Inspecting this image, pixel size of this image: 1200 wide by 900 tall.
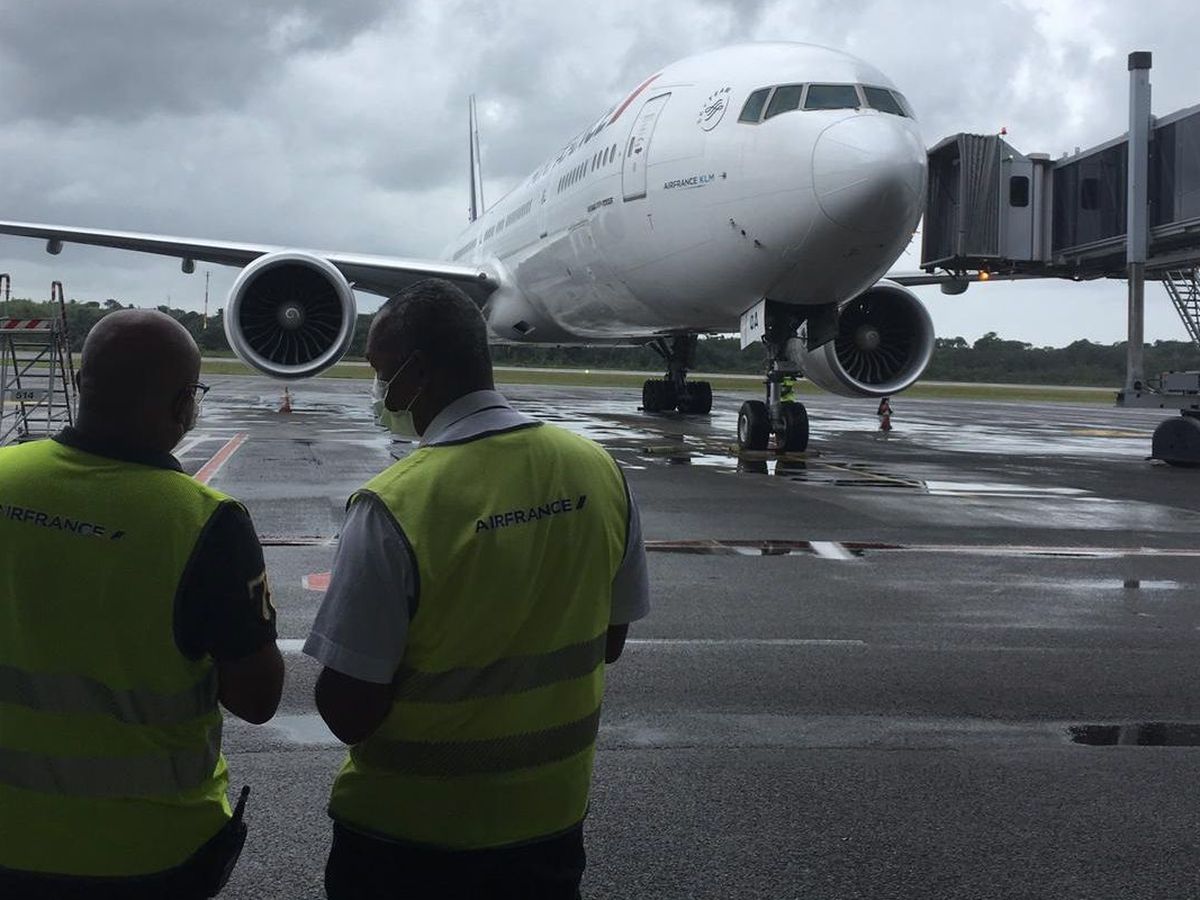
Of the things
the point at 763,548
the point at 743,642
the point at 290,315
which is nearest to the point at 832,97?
the point at 763,548

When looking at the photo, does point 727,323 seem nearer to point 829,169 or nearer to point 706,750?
point 829,169

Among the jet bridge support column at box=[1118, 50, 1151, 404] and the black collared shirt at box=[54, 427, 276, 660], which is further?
the jet bridge support column at box=[1118, 50, 1151, 404]

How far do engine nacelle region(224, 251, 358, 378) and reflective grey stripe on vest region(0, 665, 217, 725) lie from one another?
15.3 metres

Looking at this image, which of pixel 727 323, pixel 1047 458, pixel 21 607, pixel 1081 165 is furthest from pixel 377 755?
pixel 1081 165

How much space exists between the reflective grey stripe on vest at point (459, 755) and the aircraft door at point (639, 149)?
12.9m

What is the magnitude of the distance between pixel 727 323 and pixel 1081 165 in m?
5.78

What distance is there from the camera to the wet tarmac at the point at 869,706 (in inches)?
135

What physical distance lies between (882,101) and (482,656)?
11964 millimetres

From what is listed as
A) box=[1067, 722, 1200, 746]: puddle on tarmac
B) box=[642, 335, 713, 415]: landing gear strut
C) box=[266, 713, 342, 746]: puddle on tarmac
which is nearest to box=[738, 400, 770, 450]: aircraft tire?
box=[642, 335, 713, 415]: landing gear strut

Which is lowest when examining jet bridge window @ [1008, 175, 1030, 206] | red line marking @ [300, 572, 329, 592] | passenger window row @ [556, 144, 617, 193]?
red line marking @ [300, 572, 329, 592]

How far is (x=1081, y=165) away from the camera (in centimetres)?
1767

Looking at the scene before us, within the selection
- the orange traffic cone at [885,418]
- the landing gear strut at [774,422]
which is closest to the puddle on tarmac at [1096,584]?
the landing gear strut at [774,422]

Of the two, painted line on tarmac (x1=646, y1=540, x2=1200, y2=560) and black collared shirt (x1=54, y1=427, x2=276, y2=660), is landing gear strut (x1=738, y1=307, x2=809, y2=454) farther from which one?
black collared shirt (x1=54, y1=427, x2=276, y2=660)

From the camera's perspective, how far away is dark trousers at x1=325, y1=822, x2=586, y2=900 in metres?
2.09
